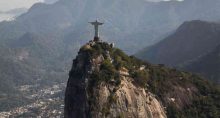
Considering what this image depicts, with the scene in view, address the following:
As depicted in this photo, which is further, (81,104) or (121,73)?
(121,73)

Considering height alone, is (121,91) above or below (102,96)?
above

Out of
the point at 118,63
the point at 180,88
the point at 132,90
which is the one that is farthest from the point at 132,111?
the point at 180,88

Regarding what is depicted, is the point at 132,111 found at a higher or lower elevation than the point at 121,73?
lower

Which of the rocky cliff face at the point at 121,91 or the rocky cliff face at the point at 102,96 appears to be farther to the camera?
the rocky cliff face at the point at 121,91

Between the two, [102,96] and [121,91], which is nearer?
[102,96]

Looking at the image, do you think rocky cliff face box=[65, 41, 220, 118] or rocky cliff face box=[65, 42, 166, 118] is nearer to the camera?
rocky cliff face box=[65, 42, 166, 118]

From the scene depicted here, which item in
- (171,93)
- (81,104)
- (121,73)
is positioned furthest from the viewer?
(171,93)

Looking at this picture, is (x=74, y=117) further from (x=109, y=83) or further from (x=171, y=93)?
(x=171, y=93)

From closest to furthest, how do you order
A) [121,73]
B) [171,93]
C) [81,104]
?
[81,104]
[121,73]
[171,93]
